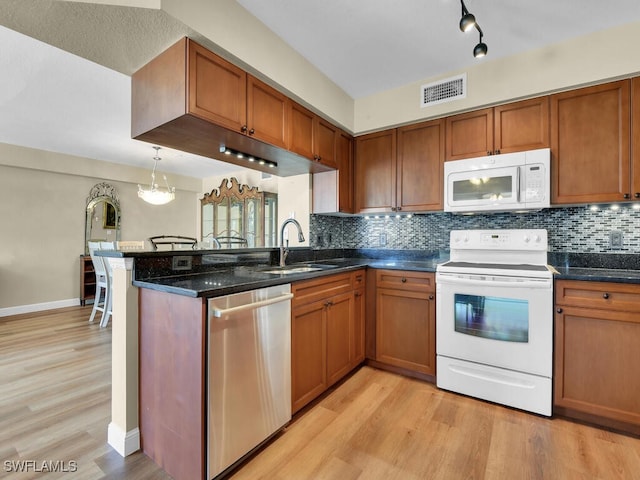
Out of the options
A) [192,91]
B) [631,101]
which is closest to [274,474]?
[192,91]

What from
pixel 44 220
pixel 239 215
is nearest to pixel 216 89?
pixel 239 215

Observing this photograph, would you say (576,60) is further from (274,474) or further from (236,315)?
(274,474)

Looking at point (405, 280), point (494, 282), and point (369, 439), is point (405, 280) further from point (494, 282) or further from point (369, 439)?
point (369, 439)

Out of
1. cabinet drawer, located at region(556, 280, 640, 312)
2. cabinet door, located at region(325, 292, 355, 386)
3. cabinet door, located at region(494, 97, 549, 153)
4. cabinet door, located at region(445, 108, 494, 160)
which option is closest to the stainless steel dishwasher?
cabinet door, located at region(325, 292, 355, 386)

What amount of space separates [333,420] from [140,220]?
5.61 meters

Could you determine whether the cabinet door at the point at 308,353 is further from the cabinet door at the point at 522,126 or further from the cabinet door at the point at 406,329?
the cabinet door at the point at 522,126

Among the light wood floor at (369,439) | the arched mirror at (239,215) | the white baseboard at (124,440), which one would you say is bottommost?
the light wood floor at (369,439)

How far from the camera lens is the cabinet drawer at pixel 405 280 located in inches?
91.7

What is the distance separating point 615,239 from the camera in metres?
2.22

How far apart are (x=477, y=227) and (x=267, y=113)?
2.07 m

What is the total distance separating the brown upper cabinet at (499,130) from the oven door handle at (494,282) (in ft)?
3.45

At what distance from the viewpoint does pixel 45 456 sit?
1556mm

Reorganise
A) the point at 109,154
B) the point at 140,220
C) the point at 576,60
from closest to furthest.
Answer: the point at 576,60
the point at 109,154
the point at 140,220

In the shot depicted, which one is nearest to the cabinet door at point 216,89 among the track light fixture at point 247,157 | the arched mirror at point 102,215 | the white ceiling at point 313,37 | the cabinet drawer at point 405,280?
the white ceiling at point 313,37
